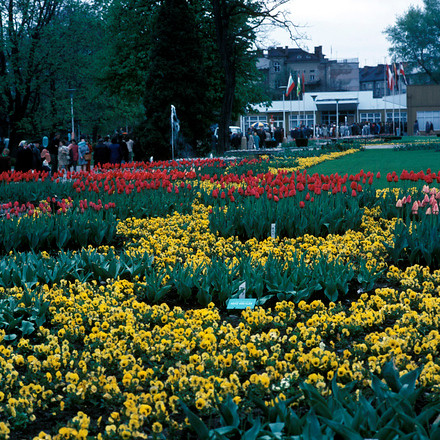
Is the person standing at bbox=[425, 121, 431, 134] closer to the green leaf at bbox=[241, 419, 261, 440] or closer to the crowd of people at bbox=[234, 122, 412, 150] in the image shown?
the crowd of people at bbox=[234, 122, 412, 150]

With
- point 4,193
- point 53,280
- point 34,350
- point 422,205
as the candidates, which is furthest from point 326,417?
point 4,193

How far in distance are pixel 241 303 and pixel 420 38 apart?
76545mm

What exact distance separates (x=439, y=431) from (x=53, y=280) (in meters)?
4.33

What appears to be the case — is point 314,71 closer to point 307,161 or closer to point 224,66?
point 224,66

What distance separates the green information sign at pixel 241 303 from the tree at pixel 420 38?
76.0 m

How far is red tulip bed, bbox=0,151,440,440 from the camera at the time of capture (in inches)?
135

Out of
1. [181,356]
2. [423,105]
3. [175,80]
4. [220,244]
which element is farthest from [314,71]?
[181,356]

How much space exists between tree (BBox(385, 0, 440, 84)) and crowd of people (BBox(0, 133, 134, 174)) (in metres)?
54.5

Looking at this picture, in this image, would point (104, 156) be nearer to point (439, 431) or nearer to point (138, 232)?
point (138, 232)

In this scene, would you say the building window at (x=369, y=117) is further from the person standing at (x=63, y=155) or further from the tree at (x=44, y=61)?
the person standing at (x=63, y=155)

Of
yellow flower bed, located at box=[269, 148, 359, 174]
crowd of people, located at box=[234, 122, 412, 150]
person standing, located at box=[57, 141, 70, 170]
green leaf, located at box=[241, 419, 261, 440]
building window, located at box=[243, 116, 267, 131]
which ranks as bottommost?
green leaf, located at box=[241, 419, 261, 440]

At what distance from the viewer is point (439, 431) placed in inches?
113

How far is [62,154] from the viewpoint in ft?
80.4

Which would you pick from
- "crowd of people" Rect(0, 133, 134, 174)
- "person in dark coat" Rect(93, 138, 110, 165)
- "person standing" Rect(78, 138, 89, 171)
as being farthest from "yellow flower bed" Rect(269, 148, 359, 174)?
"person standing" Rect(78, 138, 89, 171)
